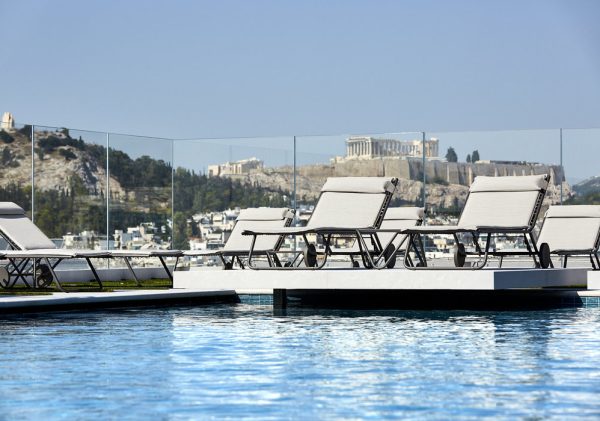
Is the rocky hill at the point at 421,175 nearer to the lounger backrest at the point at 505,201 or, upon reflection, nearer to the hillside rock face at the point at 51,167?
the hillside rock face at the point at 51,167

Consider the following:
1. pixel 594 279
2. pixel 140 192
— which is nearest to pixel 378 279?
pixel 594 279

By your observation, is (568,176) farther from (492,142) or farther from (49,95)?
(49,95)

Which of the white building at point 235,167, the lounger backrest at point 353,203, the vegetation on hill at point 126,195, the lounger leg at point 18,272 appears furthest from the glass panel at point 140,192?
the lounger backrest at point 353,203

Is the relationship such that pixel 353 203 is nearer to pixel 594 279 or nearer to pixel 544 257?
pixel 544 257

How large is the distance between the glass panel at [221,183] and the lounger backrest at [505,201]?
5761 mm

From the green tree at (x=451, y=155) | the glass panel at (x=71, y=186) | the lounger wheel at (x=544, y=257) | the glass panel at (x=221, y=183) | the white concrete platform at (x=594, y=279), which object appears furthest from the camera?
the glass panel at (x=221, y=183)

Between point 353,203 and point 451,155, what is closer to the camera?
point 353,203

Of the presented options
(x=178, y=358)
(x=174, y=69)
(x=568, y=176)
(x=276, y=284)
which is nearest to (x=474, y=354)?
(x=178, y=358)

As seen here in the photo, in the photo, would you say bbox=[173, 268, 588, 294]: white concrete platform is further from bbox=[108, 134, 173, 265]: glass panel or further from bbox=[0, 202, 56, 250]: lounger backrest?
bbox=[108, 134, 173, 265]: glass panel

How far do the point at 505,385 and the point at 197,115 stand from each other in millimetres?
56379

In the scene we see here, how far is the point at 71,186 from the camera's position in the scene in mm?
14156

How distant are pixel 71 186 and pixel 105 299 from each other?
4.62 metres

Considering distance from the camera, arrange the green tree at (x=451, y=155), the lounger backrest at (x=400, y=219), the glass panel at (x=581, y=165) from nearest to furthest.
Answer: the lounger backrest at (x=400, y=219)
the glass panel at (x=581, y=165)
the green tree at (x=451, y=155)

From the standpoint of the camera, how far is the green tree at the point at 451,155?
14.6m
